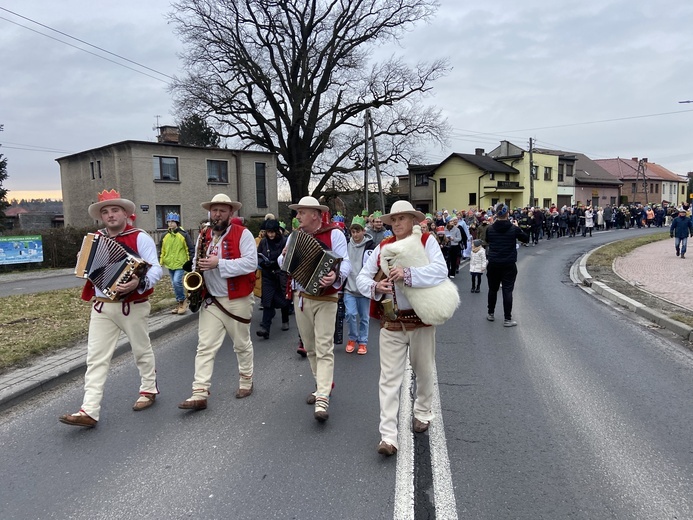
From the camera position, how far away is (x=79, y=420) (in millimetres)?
4262

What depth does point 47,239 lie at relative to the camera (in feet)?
61.9

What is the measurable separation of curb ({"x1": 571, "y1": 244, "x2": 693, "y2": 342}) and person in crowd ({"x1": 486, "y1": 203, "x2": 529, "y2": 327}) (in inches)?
95.0

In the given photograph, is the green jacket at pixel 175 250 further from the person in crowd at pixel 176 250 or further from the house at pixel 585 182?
the house at pixel 585 182

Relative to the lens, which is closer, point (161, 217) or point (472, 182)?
point (161, 217)

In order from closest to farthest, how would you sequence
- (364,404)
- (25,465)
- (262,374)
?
(25,465) → (364,404) → (262,374)

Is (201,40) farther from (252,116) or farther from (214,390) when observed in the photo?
(214,390)

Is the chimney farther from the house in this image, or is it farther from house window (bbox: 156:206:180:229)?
the house

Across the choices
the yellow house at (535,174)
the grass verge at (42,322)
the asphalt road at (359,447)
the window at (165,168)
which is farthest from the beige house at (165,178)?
the yellow house at (535,174)

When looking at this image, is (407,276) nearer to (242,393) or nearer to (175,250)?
(242,393)

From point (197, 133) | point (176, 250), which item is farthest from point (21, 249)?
point (197, 133)

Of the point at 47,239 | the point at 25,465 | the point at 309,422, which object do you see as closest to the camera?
the point at 25,465

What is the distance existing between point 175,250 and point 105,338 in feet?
16.3

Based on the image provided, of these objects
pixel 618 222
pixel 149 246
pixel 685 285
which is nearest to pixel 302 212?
pixel 149 246

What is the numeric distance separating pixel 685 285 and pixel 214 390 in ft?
38.0
